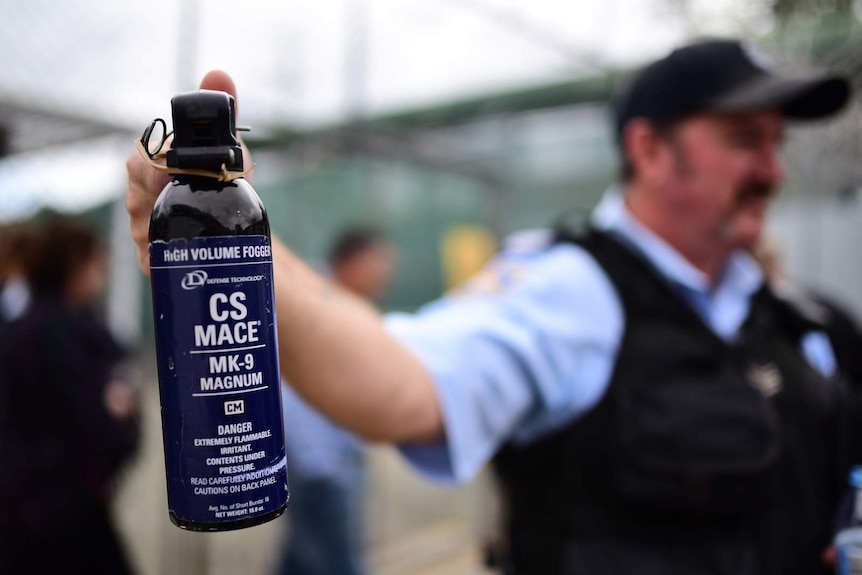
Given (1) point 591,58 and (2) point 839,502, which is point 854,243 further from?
(2) point 839,502

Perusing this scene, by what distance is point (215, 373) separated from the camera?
654 mm

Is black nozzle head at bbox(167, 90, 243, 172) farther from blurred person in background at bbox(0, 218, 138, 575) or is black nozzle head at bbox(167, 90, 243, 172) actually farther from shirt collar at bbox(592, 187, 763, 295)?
blurred person in background at bbox(0, 218, 138, 575)

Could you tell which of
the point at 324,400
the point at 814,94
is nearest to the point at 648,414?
the point at 324,400

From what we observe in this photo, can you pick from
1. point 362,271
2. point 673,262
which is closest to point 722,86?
point 673,262

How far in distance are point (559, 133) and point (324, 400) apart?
5725 millimetres

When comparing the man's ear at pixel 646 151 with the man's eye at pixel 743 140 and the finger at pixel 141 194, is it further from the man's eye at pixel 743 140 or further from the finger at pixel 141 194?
the finger at pixel 141 194

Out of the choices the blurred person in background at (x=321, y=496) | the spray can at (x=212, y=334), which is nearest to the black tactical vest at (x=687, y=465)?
the spray can at (x=212, y=334)

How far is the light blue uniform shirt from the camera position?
146 cm

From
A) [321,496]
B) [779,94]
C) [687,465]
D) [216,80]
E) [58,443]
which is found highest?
[779,94]

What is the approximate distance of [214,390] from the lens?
2.15 feet

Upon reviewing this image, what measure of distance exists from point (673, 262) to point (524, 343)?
46 centimetres

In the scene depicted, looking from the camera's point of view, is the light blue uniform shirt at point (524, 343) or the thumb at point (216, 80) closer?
the thumb at point (216, 80)

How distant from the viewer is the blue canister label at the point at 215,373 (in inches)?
25.6

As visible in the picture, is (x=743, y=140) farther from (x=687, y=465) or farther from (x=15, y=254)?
(x=15, y=254)
